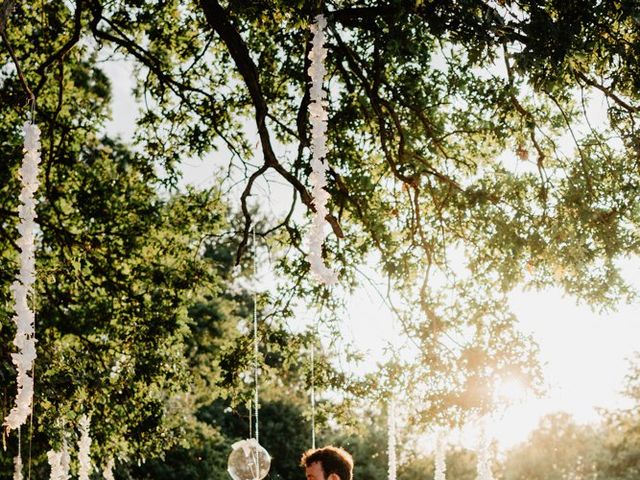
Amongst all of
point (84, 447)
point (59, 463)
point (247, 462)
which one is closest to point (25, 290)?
point (247, 462)

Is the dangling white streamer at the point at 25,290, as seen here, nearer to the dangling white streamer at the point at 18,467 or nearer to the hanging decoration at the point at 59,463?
the dangling white streamer at the point at 18,467

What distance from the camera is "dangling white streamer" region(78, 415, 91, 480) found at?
930 cm

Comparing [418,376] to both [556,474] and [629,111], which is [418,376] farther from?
[556,474]

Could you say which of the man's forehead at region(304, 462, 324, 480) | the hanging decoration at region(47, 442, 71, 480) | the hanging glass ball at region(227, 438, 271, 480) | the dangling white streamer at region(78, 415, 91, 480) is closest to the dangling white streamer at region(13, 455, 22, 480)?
the hanging decoration at region(47, 442, 71, 480)

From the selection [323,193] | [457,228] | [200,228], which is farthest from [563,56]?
[200,228]

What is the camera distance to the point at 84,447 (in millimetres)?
A: 9945

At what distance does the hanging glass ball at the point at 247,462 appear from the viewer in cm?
527

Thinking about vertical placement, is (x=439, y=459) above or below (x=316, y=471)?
below

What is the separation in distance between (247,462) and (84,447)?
18.6 feet

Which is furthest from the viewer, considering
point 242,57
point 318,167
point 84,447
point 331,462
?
point 84,447

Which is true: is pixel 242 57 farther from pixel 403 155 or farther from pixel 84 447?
pixel 84 447

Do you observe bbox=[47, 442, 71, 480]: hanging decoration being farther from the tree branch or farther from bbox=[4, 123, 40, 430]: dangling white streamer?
the tree branch

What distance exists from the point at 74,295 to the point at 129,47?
386 cm

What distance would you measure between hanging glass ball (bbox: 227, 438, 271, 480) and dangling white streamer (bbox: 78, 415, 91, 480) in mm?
4453
